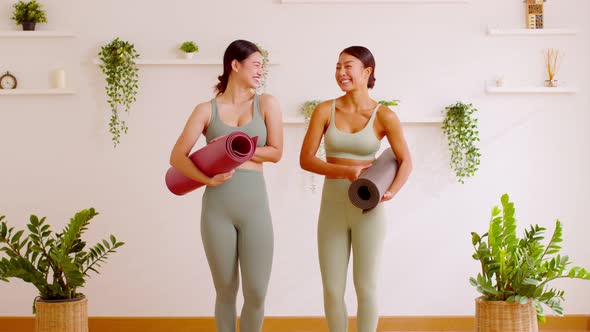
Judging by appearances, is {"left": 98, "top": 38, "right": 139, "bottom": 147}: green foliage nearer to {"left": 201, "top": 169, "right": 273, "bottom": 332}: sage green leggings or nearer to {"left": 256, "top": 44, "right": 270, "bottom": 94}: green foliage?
{"left": 256, "top": 44, "right": 270, "bottom": 94}: green foliage

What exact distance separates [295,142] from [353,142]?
1.38 meters

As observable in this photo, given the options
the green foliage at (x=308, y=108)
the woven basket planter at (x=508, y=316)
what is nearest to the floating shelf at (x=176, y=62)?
the green foliage at (x=308, y=108)

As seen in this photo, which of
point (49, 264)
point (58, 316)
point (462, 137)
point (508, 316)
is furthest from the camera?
point (462, 137)

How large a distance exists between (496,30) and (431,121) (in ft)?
2.18

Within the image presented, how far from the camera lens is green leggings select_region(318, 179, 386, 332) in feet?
11.0

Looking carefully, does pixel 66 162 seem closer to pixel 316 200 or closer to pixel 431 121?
pixel 316 200

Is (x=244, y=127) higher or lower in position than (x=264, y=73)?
lower

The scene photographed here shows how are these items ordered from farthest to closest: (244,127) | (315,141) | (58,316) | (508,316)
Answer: (58,316)
(508,316)
(315,141)
(244,127)

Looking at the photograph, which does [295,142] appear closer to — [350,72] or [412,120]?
[412,120]

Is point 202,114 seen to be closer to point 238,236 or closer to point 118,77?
point 238,236

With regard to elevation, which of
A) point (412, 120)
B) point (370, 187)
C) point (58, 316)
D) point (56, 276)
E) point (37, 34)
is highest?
point (37, 34)

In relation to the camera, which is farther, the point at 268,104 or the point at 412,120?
the point at 412,120

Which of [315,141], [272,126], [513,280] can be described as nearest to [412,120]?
[513,280]

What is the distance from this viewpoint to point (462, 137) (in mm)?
4602
